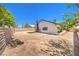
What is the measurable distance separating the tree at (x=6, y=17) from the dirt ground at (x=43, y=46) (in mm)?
146

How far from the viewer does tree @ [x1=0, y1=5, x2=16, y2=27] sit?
289 cm

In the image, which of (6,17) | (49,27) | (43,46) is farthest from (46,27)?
(6,17)

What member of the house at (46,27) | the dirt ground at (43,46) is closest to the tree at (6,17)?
the dirt ground at (43,46)

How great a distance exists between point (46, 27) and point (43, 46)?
0.22 metres

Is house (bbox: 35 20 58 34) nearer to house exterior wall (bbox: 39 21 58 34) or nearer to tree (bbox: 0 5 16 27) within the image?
house exterior wall (bbox: 39 21 58 34)

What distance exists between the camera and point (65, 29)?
2.92m

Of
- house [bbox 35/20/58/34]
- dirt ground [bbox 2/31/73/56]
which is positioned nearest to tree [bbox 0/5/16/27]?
dirt ground [bbox 2/31/73/56]

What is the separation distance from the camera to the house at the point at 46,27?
2922 millimetres

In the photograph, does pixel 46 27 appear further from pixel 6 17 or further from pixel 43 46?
pixel 6 17

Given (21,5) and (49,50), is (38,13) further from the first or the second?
(49,50)

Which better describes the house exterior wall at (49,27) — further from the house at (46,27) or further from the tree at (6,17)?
the tree at (6,17)

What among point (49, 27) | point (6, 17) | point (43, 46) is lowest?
point (43, 46)

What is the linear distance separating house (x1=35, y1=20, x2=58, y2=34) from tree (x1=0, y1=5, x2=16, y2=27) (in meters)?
0.29

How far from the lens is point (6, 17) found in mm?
2895
